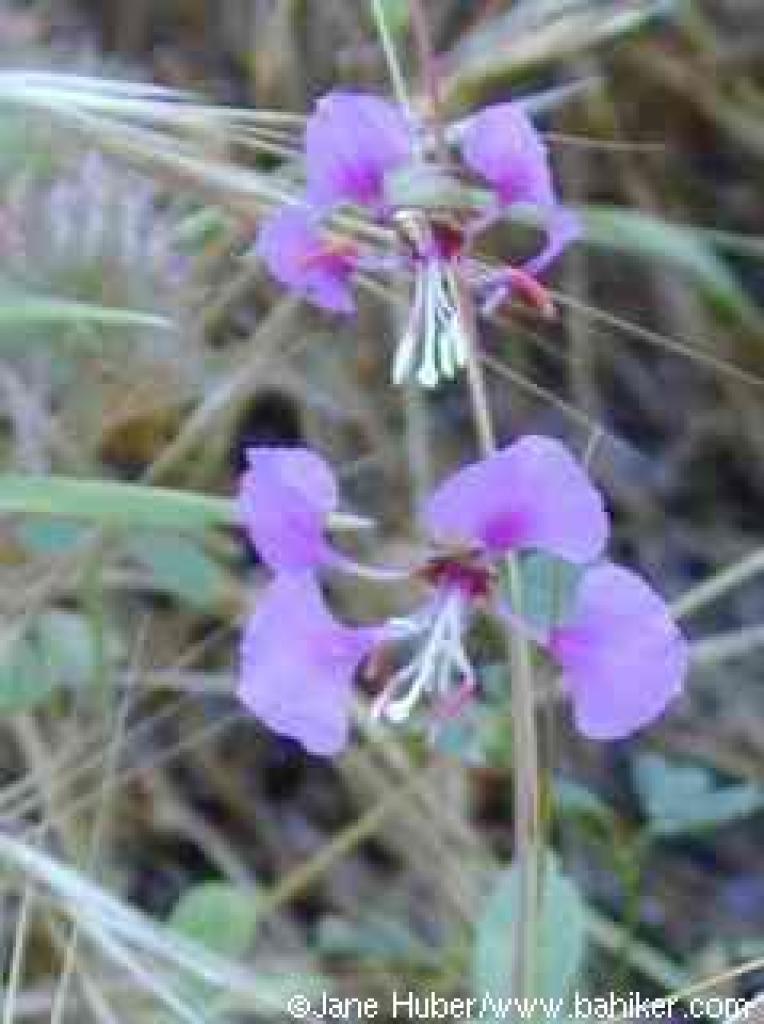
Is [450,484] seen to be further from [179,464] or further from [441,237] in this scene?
[179,464]

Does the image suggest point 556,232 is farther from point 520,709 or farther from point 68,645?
point 68,645

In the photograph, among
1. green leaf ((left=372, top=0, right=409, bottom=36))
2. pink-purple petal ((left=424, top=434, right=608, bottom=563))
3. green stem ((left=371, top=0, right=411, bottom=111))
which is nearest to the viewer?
pink-purple petal ((left=424, top=434, right=608, bottom=563))

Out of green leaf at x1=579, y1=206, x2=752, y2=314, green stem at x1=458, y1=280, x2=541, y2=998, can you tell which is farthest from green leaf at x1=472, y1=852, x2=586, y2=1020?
green leaf at x1=579, y1=206, x2=752, y2=314

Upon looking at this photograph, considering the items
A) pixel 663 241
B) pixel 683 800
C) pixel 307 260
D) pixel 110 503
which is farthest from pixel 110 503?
pixel 663 241

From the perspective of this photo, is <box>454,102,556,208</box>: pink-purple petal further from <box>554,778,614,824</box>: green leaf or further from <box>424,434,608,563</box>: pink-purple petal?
<box>554,778,614,824</box>: green leaf

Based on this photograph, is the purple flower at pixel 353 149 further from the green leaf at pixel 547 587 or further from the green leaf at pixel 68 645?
the green leaf at pixel 68 645

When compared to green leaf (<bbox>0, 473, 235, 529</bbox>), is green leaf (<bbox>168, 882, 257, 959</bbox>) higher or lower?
lower
